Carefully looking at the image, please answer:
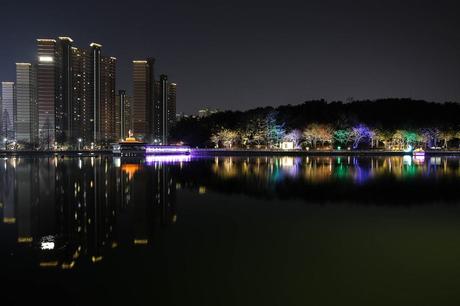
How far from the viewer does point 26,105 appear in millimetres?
119188

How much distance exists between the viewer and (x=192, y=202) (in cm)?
1513

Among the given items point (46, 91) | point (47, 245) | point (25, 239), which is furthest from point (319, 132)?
point (46, 91)

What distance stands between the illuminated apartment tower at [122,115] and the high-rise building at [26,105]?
26.3m

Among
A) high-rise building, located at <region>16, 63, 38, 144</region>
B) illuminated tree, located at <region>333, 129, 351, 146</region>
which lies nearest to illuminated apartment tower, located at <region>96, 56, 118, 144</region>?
high-rise building, located at <region>16, 63, 38, 144</region>

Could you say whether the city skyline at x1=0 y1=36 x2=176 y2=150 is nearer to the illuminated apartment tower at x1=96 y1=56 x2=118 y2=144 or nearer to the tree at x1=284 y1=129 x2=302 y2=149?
the illuminated apartment tower at x1=96 y1=56 x2=118 y2=144

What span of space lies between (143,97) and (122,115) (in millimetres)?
18685

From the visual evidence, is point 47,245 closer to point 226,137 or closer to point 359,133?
point 359,133

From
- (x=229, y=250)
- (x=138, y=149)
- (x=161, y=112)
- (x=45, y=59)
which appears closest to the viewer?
(x=229, y=250)

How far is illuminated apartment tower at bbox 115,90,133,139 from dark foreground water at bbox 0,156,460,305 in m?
131

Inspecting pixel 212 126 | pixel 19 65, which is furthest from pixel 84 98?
pixel 212 126

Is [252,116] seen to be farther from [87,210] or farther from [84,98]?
[87,210]

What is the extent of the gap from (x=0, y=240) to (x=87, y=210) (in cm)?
361

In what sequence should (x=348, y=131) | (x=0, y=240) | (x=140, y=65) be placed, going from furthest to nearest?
(x=140, y=65), (x=348, y=131), (x=0, y=240)

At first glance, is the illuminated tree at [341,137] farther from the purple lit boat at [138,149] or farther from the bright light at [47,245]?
the bright light at [47,245]
